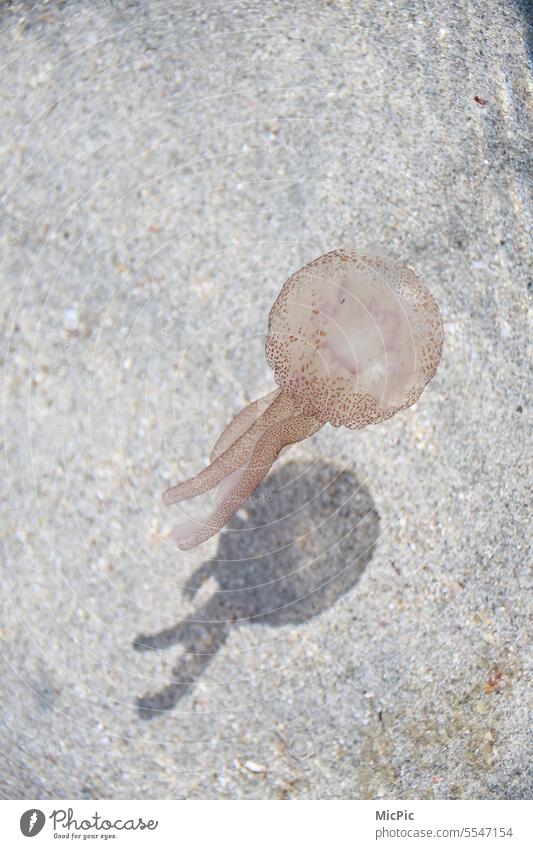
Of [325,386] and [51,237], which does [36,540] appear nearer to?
[51,237]

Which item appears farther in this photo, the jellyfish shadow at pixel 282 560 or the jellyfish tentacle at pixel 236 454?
the jellyfish shadow at pixel 282 560

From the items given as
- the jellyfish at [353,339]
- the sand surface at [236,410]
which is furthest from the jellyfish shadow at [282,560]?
the jellyfish at [353,339]

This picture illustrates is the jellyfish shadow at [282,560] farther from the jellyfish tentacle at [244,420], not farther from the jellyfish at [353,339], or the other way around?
the jellyfish at [353,339]

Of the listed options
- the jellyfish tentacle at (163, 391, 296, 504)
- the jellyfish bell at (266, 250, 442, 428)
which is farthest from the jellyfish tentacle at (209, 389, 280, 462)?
the jellyfish bell at (266, 250, 442, 428)

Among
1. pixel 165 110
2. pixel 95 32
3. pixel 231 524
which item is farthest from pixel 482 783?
pixel 95 32

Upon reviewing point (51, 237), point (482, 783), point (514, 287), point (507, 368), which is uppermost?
point (51, 237)
